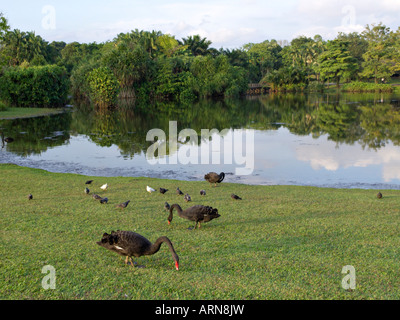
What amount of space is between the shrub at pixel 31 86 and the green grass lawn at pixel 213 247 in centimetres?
4542

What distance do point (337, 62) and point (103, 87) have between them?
71856 millimetres

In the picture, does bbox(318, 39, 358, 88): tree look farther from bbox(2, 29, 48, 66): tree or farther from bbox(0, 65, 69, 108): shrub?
bbox(0, 65, 69, 108): shrub

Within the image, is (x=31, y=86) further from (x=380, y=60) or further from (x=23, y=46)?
(x=380, y=60)

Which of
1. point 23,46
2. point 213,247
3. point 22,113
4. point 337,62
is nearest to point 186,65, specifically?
point 23,46

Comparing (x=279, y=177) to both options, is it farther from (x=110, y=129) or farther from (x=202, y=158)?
(x=110, y=129)

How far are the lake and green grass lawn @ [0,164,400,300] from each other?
5.78 metres

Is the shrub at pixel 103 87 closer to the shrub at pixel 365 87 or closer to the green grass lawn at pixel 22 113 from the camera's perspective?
the green grass lawn at pixel 22 113

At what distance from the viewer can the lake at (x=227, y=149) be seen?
65.6 feet

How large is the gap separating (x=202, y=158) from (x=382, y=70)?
93.4 metres

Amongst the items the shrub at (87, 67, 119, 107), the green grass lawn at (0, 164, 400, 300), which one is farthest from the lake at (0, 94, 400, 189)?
the shrub at (87, 67, 119, 107)

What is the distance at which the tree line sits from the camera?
71.7 m

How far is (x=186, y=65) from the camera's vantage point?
88.8 metres
